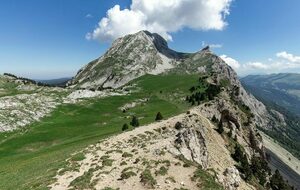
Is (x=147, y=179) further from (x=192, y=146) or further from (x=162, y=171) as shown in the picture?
(x=192, y=146)

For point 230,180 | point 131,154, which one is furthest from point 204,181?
point 131,154

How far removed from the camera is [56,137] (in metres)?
98.4

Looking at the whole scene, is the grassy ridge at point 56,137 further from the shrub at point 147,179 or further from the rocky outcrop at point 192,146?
the rocky outcrop at point 192,146

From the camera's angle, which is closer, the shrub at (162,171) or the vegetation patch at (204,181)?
the vegetation patch at (204,181)

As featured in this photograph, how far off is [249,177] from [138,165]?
33857 mm

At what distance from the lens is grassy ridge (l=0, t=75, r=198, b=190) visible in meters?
49.1

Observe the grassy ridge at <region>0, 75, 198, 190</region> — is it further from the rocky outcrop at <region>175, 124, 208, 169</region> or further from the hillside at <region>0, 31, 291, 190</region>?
the rocky outcrop at <region>175, 124, 208, 169</region>

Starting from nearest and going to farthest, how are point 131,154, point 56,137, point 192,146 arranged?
point 131,154, point 192,146, point 56,137

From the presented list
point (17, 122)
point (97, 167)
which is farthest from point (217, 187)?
point (17, 122)

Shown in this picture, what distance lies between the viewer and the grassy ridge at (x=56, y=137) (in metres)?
49.1

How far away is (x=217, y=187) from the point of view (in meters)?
39.4

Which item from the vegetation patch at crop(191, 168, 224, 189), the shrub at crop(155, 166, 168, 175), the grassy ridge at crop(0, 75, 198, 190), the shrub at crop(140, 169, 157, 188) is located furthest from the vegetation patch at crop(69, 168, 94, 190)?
the vegetation patch at crop(191, 168, 224, 189)

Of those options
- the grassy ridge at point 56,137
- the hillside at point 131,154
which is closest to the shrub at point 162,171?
the hillside at point 131,154

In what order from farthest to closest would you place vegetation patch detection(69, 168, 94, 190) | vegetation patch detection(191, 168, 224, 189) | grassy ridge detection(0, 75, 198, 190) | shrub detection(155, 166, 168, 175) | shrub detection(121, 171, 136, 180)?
grassy ridge detection(0, 75, 198, 190), shrub detection(155, 166, 168, 175), shrub detection(121, 171, 136, 180), vegetation patch detection(191, 168, 224, 189), vegetation patch detection(69, 168, 94, 190)
